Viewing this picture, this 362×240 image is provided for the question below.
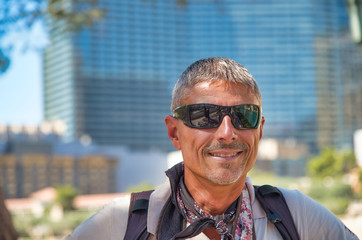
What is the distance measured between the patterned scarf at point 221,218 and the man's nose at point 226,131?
20 centimetres

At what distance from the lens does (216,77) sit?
1.41 m

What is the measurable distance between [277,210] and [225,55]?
272ft

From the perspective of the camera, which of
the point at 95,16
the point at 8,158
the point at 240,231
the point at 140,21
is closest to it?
the point at 240,231

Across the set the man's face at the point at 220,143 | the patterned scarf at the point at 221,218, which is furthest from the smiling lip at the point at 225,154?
the patterned scarf at the point at 221,218

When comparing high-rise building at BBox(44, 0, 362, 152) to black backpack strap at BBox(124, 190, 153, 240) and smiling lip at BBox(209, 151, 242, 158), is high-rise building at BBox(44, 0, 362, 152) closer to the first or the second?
black backpack strap at BBox(124, 190, 153, 240)

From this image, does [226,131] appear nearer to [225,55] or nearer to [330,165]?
[330,165]

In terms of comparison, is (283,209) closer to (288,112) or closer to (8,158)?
(8,158)

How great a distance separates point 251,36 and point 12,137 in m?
56.9

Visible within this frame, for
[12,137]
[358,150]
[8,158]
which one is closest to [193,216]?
[358,150]

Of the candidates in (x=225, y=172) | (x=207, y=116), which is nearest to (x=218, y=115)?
(x=207, y=116)

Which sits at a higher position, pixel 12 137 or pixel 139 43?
pixel 139 43

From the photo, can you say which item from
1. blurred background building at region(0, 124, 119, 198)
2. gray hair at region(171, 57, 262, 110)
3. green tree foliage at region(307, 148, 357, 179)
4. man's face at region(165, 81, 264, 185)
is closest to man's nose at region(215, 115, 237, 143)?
man's face at region(165, 81, 264, 185)

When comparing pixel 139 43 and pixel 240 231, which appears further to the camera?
pixel 139 43

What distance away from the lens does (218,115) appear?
1.39 m
